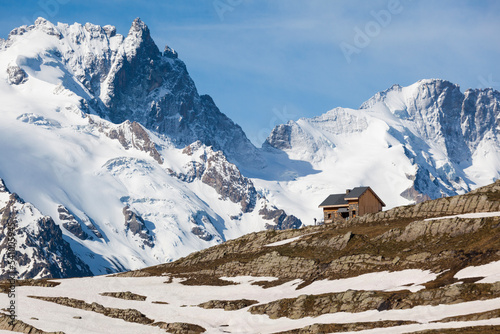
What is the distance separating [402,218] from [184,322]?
1902 inches

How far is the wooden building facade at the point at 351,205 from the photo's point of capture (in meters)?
165

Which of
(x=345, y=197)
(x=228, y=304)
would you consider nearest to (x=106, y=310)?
(x=228, y=304)

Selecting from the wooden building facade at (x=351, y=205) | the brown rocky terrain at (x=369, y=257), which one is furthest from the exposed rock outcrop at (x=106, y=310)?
the wooden building facade at (x=351, y=205)

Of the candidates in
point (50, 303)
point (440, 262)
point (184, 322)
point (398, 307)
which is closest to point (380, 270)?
point (440, 262)

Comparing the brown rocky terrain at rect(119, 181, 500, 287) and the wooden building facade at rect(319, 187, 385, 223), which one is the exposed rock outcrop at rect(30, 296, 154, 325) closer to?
the brown rocky terrain at rect(119, 181, 500, 287)

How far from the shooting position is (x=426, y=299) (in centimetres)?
9481

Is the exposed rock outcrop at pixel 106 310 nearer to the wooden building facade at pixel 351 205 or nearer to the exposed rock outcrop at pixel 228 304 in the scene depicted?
the exposed rock outcrop at pixel 228 304

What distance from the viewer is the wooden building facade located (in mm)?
164875

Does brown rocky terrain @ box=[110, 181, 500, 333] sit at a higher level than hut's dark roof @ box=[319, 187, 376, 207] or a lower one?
lower

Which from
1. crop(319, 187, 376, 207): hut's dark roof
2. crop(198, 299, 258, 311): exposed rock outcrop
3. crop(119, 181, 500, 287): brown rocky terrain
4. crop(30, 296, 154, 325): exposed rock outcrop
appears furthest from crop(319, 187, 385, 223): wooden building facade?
crop(30, 296, 154, 325): exposed rock outcrop

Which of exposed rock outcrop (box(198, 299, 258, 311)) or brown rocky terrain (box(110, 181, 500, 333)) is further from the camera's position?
exposed rock outcrop (box(198, 299, 258, 311))

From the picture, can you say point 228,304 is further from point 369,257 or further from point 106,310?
point 369,257

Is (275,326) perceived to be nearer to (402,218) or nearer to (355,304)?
(355,304)

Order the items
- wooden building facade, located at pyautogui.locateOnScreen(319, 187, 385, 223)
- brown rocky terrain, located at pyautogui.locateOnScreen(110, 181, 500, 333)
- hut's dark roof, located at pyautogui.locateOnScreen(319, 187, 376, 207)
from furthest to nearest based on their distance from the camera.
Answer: hut's dark roof, located at pyautogui.locateOnScreen(319, 187, 376, 207) < wooden building facade, located at pyautogui.locateOnScreen(319, 187, 385, 223) < brown rocky terrain, located at pyautogui.locateOnScreen(110, 181, 500, 333)
